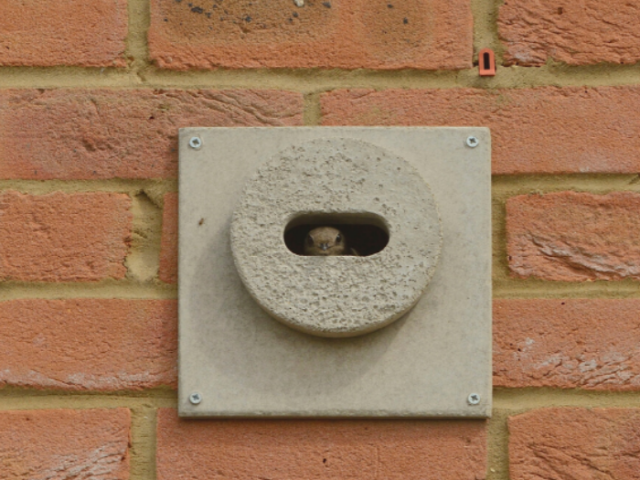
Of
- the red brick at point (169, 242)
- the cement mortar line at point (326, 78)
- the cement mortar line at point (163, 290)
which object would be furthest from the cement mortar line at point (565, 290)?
the red brick at point (169, 242)

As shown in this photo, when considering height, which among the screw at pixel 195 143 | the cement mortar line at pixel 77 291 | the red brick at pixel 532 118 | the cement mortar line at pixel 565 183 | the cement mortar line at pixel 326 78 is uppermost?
the cement mortar line at pixel 326 78

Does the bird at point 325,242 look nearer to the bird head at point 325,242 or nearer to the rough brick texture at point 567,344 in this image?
A: the bird head at point 325,242

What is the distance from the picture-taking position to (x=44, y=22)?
1.09 metres

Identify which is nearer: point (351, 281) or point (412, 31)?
point (351, 281)

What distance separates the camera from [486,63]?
1.08 meters

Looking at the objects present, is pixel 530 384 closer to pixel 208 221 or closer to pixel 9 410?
pixel 208 221

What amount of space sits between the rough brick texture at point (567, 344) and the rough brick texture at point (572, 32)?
268mm

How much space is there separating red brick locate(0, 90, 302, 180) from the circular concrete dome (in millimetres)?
97

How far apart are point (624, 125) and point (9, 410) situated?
0.71m

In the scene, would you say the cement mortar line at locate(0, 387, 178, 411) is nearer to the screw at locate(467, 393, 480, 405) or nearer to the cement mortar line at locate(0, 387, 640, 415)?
the cement mortar line at locate(0, 387, 640, 415)

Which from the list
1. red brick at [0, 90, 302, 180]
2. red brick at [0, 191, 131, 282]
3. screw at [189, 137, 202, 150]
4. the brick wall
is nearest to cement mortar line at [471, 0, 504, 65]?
the brick wall

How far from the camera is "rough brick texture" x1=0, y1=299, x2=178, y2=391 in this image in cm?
102

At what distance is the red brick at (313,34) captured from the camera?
42.4 inches

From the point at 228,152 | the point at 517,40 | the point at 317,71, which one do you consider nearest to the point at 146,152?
the point at 228,152
